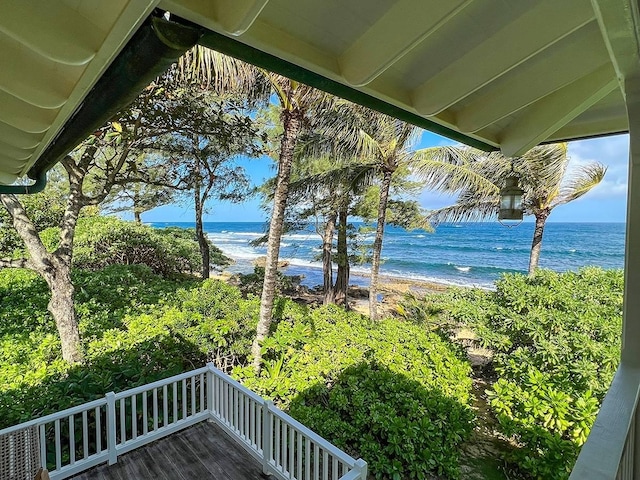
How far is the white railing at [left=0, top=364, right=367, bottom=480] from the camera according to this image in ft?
8.90

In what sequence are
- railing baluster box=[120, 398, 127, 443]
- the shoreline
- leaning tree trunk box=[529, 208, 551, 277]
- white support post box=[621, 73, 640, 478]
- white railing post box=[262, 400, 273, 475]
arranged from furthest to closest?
1. the shoreline
2. leaning tree trunk box=[529, 208, 551, 277]
3. railing baluster box=[120, 398, 127, 443]
4. white railing post box=[262, 400, 273, 475]
5. white support post box=[621, 73, 640, 478]

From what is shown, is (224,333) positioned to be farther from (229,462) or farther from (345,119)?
(345,119)

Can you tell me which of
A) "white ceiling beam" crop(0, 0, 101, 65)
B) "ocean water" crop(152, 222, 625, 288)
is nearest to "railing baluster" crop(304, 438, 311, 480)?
"white ceiling beam" crop(0, 0, 101, 65)

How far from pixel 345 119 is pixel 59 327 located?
6.35 meters

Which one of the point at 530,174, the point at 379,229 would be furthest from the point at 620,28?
the point at 530,174

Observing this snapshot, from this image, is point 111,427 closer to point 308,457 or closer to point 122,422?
point 122,422

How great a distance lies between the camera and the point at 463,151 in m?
9.36

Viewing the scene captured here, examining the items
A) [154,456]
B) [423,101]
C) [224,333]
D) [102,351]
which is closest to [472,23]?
[423,101]

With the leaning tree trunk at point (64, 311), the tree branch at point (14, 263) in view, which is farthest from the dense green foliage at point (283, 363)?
the tree branch at point (14, 263)

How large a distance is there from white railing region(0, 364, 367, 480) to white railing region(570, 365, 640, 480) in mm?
1713

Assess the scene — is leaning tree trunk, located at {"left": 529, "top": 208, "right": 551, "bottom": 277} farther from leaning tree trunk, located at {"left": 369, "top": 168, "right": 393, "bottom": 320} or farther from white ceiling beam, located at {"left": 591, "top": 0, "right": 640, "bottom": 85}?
white ceiling beam, located at {"left": 591, "top": 0, "right": 640, "bottom": 85}

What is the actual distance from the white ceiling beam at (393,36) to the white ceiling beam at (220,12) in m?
0.41

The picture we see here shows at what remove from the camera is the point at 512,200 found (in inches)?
104

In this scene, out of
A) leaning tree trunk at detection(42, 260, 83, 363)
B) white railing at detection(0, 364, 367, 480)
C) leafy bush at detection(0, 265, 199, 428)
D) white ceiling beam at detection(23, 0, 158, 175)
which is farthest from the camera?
leaning tree trunk at detection(42, 260, 83, 363)
